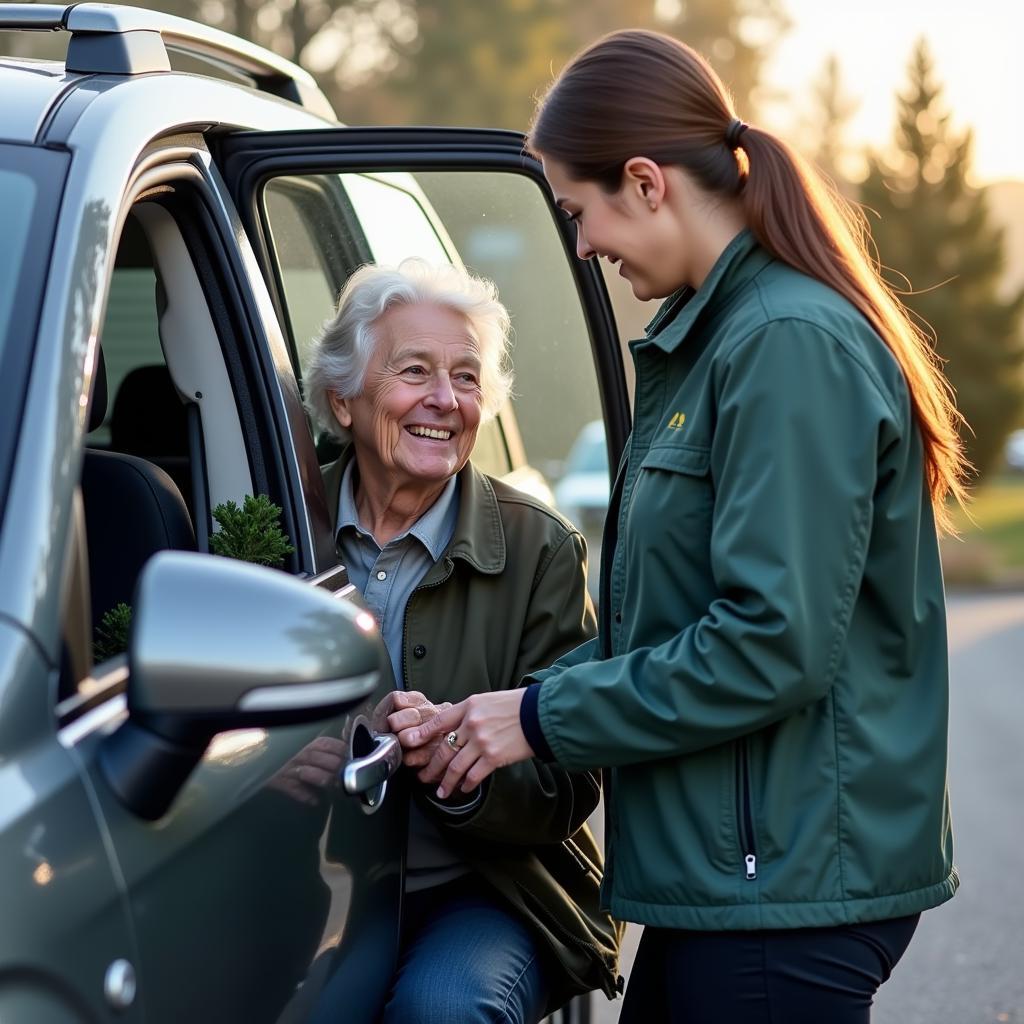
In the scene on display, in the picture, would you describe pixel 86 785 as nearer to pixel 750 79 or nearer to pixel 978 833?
pixel 978 833

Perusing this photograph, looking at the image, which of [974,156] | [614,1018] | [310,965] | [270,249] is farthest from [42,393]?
[974,156]

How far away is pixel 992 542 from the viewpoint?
3088 centimetres

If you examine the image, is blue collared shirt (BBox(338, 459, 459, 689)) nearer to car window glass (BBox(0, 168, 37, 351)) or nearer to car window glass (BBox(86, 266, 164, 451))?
car window glass (BBox(86, 266, 164, 451))

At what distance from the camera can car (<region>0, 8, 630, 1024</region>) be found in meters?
1.56

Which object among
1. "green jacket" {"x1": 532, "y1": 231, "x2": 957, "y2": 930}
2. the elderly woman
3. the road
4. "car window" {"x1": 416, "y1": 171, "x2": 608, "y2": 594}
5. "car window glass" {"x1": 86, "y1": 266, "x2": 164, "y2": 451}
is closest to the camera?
"green jacket" {"x1": 532, "y1": 231, "x2": 957, "y2": 930}

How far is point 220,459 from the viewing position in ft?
8.77

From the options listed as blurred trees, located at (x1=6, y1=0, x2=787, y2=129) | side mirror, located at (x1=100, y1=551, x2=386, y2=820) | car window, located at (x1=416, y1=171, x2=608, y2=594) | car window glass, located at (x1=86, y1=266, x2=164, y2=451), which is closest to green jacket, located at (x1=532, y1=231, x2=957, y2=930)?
side mirror, located at (x1=100, y1=551, x2=386, y2=820)

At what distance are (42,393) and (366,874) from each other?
945 millimetres

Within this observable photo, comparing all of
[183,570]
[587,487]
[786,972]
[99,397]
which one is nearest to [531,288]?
[99,397]

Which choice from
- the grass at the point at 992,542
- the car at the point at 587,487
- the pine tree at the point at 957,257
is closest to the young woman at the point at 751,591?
the grass at the point at 992,542

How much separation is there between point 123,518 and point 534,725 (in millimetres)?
673

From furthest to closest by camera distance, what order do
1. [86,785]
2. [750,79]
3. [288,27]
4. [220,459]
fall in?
[750,79] → [288,27] → [220,459] → [86,785]

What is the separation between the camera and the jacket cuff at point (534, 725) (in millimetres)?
2285

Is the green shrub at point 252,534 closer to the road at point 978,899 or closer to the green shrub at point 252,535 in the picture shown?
the green shrub at point 252,535
